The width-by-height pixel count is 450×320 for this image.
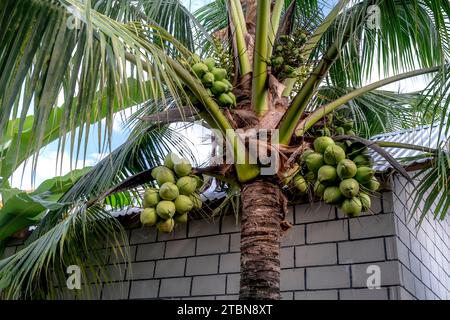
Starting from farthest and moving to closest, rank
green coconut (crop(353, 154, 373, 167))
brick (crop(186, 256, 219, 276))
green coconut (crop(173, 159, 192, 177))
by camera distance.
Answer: brick (crop(186, 256, 219, 276)) < green coconut (crop(173, 159, 192, 177)) < green coconut (crop(353, 154, 373, 167))

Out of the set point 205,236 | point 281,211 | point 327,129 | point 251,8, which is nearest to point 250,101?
point 327,129

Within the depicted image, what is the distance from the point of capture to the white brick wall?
4.48 m

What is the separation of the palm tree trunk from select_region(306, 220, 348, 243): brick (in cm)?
145

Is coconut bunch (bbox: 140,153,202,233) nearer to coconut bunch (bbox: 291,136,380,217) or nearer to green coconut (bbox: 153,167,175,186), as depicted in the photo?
green coconut (bbox: 153,167,175,186)

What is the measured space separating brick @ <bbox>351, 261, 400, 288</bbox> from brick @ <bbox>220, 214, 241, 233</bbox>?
1239 mm

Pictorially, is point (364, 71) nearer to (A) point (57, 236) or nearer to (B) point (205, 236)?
(B) point (205, 236)

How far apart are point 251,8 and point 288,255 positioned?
216 cm

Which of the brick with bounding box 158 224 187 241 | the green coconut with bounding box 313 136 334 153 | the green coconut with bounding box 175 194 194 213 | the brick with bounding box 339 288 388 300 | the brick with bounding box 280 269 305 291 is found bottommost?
the brick with bounding box 339 288 388 300

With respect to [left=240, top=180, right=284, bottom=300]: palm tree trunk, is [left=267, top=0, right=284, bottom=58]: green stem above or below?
above

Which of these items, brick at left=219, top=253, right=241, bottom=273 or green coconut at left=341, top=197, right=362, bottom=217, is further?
brick at left=219, top=253, right=241, bottom=273

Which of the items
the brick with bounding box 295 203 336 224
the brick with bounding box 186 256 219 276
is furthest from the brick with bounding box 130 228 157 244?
the brick with bounding box 295 203 336 224

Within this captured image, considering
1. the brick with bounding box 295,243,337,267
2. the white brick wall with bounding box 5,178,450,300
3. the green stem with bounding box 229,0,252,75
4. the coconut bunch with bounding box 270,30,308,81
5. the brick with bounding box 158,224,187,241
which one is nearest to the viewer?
the coconut bunch with bounding box 270,30,308,81

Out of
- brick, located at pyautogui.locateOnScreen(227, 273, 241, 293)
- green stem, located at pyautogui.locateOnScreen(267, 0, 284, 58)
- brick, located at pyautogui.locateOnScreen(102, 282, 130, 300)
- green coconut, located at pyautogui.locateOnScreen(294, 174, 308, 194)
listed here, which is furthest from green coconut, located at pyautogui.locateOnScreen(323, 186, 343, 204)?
brick, located at pyautogui.locateOnScreen(102, 282, 130, 300)

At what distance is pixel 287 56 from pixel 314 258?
1.91 metres
